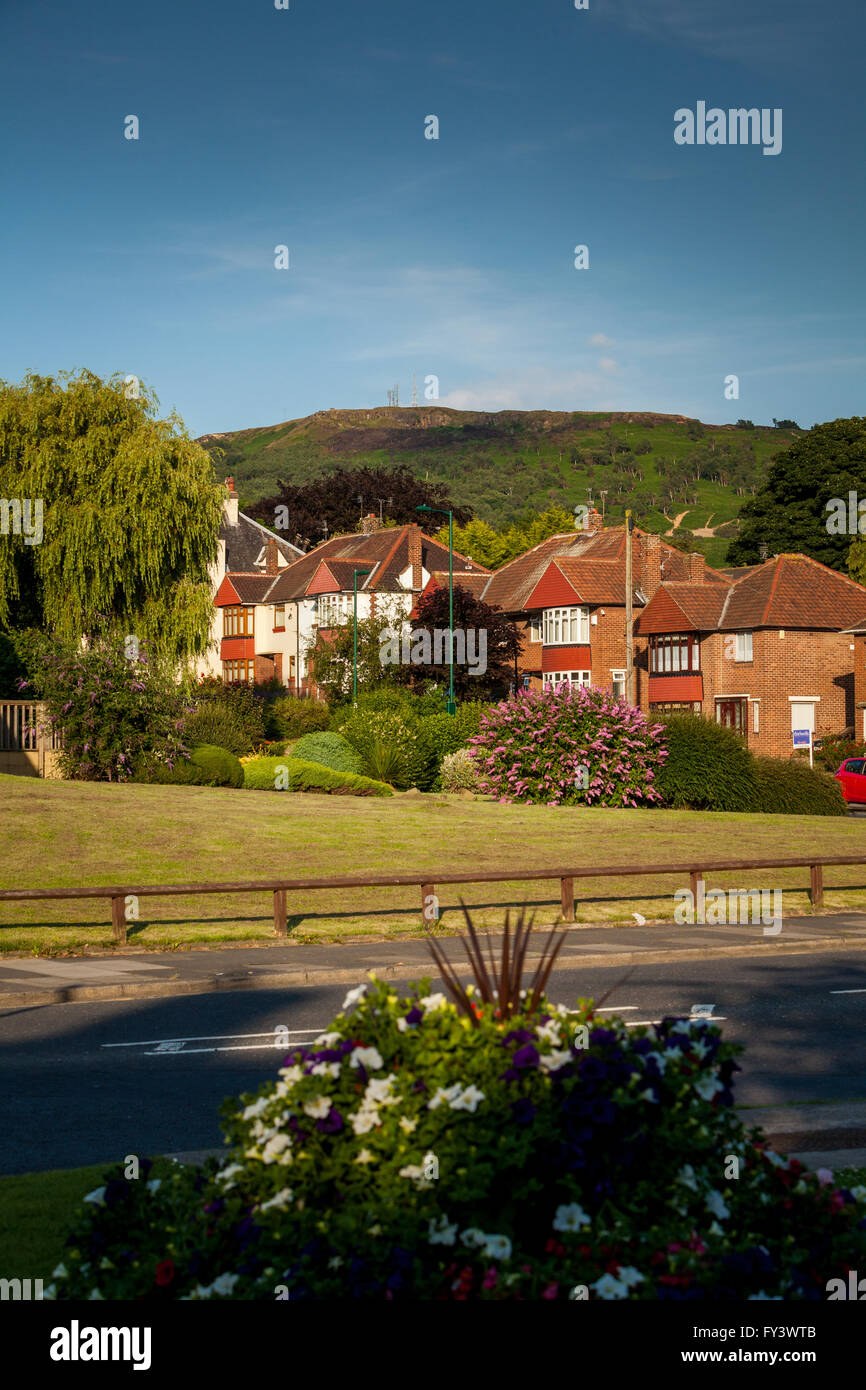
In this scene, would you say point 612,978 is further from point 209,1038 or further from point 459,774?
point 459,774

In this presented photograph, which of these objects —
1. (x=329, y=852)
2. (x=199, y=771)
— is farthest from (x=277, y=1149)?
(x=199, y=771)

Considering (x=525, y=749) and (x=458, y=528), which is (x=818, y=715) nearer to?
(x=525, y=749)

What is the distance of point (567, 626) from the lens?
68938mm

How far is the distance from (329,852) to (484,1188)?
22.0 m

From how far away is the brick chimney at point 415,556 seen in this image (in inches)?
3115


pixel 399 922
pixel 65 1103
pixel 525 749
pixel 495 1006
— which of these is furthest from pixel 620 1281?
pixel 525 749

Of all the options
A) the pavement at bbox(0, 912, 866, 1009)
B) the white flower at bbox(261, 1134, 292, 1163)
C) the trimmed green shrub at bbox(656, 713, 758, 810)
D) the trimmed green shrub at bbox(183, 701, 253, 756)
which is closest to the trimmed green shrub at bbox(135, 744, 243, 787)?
the trimmed green shrub at bbox(183, 701, 253, 756)

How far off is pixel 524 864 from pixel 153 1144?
18029mm

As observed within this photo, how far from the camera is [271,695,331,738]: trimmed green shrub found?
48.4 meters

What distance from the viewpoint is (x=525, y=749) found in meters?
36.8

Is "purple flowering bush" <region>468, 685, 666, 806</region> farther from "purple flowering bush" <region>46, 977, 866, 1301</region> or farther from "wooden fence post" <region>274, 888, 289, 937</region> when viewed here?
"purple flowering bush" <region>46, 977, 866, 1301</region>

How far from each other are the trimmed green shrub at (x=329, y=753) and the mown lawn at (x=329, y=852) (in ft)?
15.4

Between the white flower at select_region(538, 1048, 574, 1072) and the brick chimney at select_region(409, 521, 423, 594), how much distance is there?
7452cm
